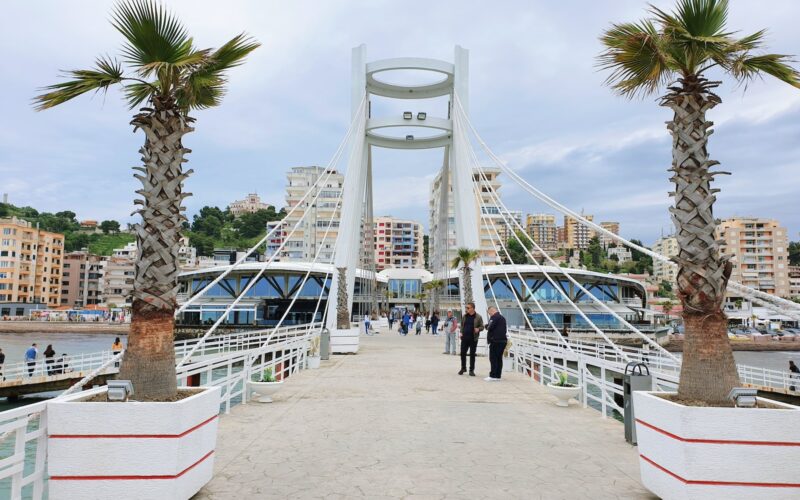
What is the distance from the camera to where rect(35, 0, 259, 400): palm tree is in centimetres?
454

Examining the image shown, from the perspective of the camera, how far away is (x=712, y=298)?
4496mm

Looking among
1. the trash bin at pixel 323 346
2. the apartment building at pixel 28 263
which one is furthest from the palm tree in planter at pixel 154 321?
the apartment building at pixel 28 263

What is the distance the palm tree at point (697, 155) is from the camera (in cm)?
448

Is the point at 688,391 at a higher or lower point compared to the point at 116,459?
higher

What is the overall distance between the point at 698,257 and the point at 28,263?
91.1 metres

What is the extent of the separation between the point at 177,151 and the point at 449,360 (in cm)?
1344

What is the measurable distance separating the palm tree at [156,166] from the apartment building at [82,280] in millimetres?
103236

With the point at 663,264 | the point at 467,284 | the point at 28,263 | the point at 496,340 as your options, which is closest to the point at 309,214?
the point at 28,263

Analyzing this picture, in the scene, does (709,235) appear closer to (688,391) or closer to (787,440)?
(688,391)

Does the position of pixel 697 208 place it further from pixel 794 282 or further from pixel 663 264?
pixel 663 264

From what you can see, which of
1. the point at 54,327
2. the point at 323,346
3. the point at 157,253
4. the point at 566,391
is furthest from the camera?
the point at 54,327

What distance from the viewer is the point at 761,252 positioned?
9656 cm

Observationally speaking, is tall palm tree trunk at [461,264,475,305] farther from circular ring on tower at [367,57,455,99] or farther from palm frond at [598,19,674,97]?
palm frond at [598,19,674,97]

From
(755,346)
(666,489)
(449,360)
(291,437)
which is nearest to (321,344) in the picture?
(449,360)
